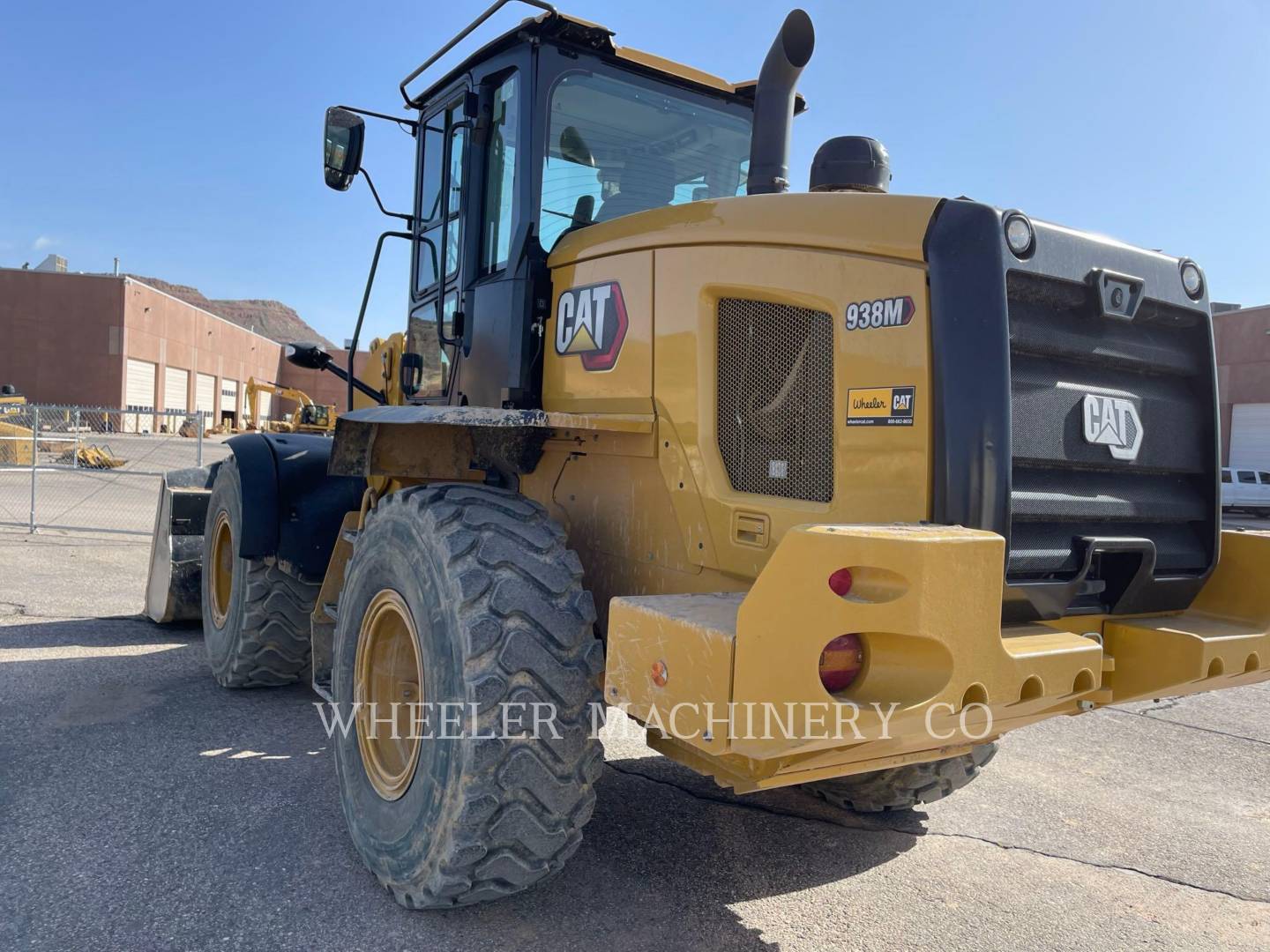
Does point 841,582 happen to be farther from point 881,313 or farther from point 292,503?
point 292,503

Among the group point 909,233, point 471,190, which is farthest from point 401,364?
point 909,233

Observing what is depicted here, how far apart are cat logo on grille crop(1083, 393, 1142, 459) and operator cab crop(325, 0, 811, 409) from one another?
1384 mm

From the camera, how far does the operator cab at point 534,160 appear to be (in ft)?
12.3

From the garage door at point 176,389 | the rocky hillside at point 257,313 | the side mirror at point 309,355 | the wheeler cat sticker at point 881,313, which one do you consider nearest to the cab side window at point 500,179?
the side mirror at point 309,355

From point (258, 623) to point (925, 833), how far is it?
12.0 ft

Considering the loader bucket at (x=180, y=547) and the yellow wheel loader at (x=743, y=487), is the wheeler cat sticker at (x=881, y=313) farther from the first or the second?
the loader bucket at (x=180, y=547)

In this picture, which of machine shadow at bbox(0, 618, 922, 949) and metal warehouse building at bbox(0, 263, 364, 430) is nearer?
machine shadow at bbox(0, 618, 922, 949)

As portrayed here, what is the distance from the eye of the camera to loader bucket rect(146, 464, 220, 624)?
21.9 ft

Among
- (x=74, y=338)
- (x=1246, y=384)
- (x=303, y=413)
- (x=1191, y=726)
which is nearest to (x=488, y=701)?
(x=1191, y=726)

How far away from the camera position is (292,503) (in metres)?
5.39

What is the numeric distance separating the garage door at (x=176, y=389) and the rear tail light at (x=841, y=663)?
1956 inches

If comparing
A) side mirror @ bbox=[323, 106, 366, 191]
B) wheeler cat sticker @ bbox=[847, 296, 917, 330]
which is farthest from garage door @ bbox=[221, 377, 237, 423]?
wheeler cat sticker @ bbox=[847, 296, 917, 330]

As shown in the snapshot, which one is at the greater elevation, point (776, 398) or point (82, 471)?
point (776, 398)

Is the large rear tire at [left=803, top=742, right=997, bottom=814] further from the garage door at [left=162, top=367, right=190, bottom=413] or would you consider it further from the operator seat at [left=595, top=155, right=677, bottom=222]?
the garage door at [left=162, top=367, right=190, bottom=413]
